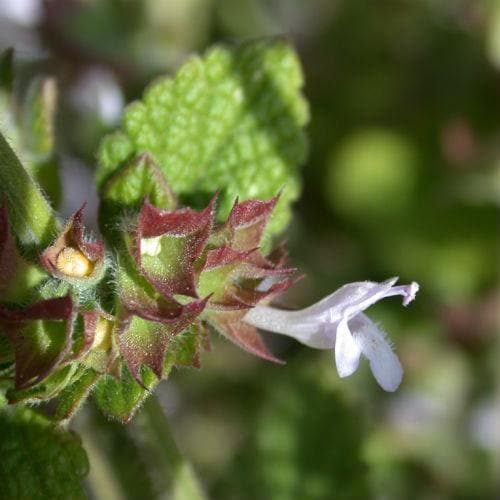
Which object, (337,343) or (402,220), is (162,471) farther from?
(402,220)

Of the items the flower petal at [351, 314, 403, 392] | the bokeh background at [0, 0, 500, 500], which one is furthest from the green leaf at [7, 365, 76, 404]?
the bokeh background at [0, 0, 500, 500]

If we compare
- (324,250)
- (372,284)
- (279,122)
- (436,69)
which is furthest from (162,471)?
(436,69)

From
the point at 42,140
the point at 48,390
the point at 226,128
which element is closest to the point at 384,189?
the point at 226,128

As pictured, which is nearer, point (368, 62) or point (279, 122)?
point (279, 122)

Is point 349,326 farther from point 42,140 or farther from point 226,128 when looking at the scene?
point 42,140

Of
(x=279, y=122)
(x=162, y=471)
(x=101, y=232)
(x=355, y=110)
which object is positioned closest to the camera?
(x=101, y=232)
